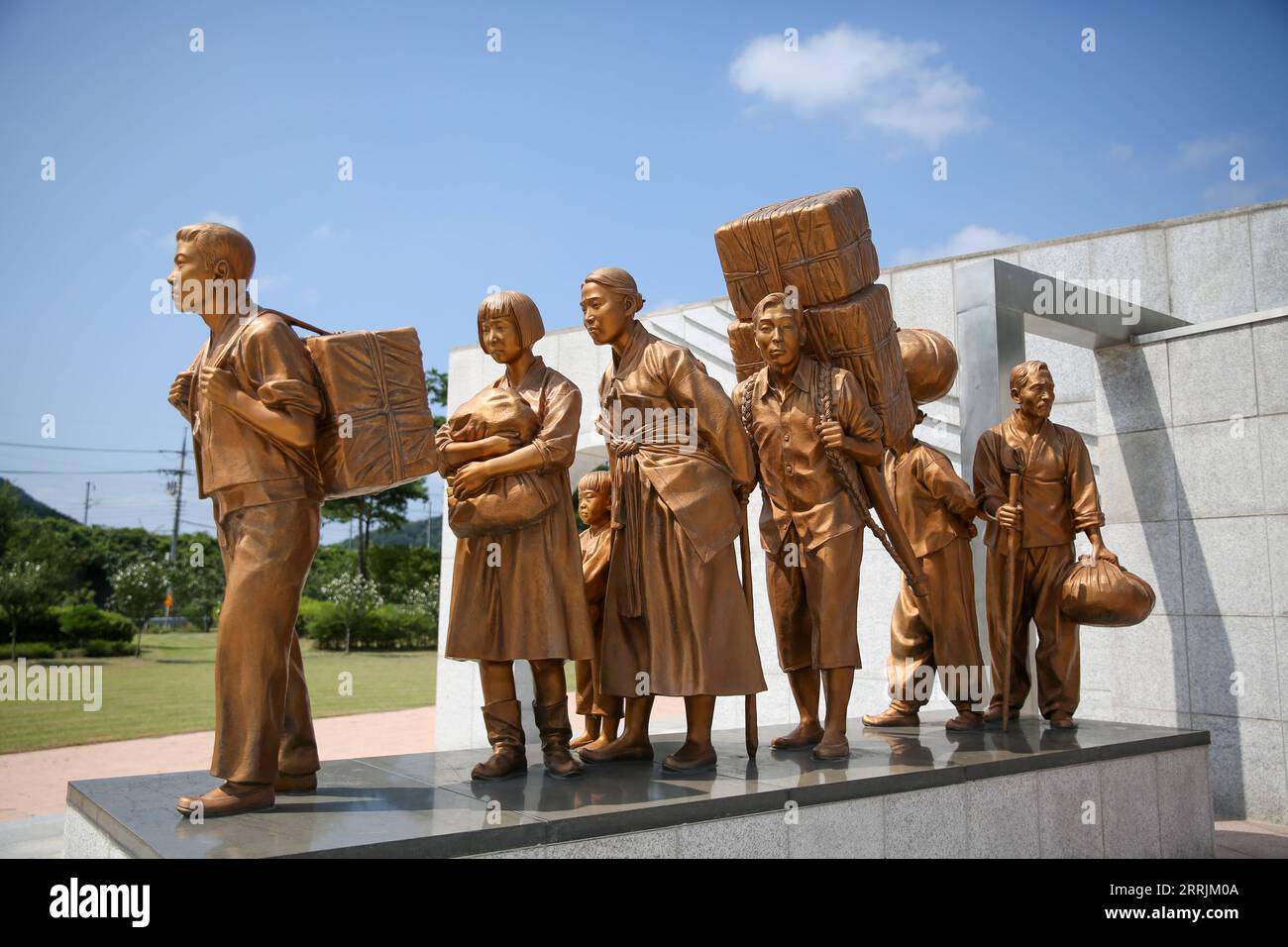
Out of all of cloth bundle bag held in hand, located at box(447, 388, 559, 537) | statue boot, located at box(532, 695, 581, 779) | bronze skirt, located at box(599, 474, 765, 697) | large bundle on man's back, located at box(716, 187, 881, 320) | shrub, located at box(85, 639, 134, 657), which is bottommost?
shrub, located at box(85, 639, 134, 657)

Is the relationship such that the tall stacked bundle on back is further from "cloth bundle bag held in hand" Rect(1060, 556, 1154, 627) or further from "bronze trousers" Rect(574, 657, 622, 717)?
"bronze trousers" Rect(574, 657, 622, 717)

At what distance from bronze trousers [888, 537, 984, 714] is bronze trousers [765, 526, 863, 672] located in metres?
1.22

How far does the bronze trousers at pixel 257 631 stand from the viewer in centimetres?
371

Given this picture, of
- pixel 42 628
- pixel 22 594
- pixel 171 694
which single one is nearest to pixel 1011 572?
pixel 171 694

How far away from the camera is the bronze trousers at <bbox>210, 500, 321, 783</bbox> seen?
3.71 meters

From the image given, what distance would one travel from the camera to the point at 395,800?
13.0ft

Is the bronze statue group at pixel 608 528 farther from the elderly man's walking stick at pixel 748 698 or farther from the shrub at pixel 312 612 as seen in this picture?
the shrub at pixel 312 612

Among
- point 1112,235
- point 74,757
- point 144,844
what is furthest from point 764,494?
point 74,757

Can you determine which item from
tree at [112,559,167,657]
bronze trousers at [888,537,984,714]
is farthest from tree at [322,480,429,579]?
bronze trousers at [888,537,984,714]

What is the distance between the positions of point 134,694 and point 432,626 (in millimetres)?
13407

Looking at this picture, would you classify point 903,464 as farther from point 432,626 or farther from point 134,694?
point 432,626

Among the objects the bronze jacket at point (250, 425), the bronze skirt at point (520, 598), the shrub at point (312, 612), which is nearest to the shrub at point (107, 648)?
the shrub at point (312, 612)

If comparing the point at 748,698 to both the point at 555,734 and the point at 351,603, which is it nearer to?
the point at 555,734
